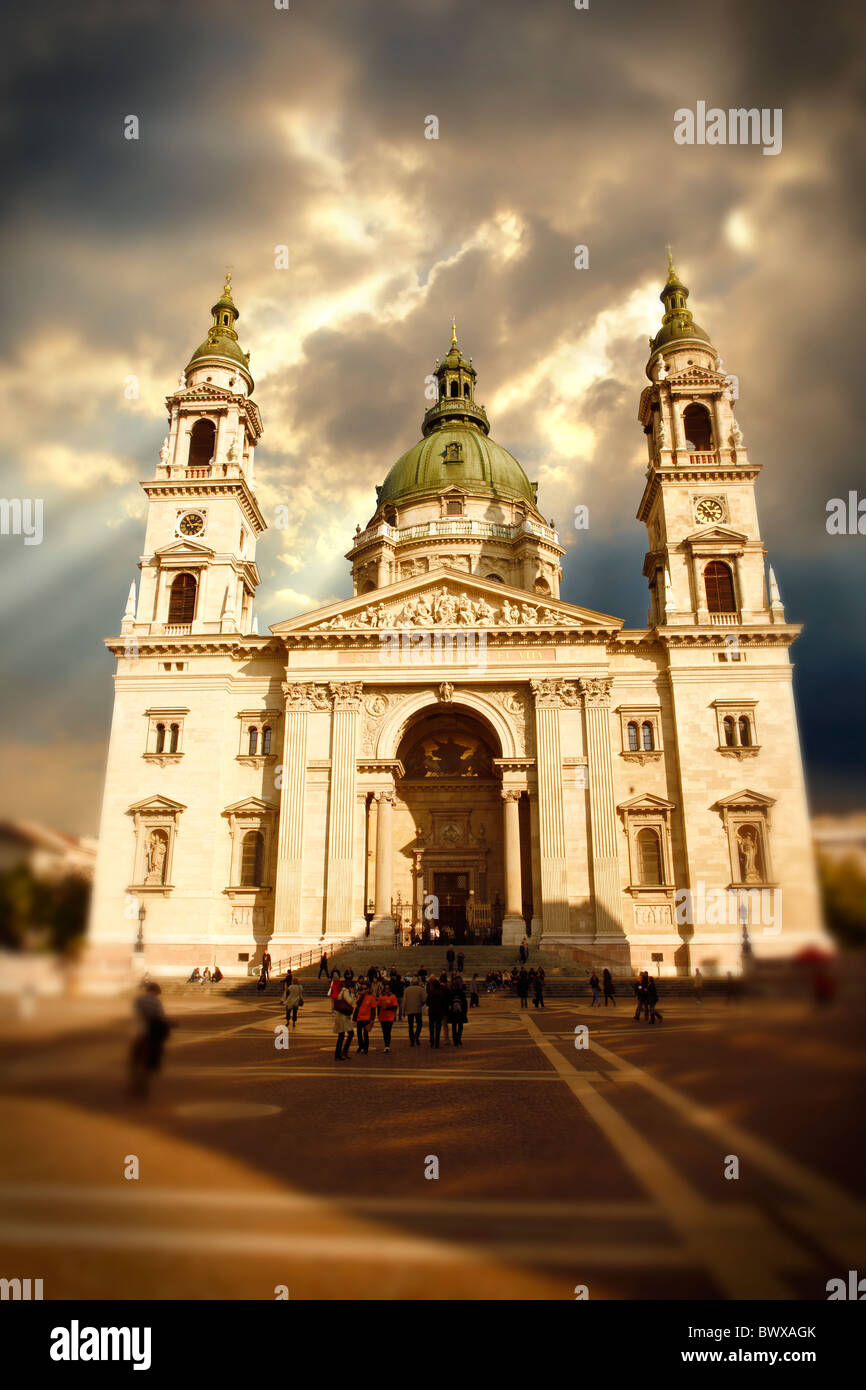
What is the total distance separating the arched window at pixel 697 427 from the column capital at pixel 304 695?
2806cm

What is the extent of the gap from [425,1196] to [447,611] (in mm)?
44206

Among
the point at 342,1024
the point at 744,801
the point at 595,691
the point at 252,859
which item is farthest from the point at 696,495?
the point at 342,1024

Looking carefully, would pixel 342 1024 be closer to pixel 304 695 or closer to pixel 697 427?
pixel 304 695

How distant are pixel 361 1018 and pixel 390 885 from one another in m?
25.0

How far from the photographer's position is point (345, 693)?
1790 inches

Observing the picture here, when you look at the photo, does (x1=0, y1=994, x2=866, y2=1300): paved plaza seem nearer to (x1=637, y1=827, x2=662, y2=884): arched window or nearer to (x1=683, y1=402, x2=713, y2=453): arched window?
(x1=637, y1=827, x2=662, y2=884): arched window

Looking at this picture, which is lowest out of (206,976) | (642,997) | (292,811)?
(642,997)

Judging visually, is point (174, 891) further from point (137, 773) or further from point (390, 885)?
point (390, 885)

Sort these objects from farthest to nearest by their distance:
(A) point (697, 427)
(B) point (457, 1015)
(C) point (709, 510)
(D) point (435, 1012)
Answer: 1. (A) point (697, 427)
2. (C) point (709, 510)
3. (D) point (435, 1012)
4. (B) point (457, 1015)

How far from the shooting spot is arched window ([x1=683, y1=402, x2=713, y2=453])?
52.6 metres

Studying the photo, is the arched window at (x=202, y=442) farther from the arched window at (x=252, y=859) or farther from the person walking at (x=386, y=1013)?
the person walking at (x=386, y=1013)

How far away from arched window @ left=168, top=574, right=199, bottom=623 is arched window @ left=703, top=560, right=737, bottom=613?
100 ft

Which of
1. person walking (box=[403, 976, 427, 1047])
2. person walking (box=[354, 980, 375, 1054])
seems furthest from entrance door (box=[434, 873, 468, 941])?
person walking (box=[354, 980, 375, 1054])

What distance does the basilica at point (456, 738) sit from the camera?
42406 millimetres
